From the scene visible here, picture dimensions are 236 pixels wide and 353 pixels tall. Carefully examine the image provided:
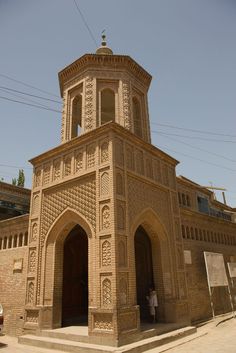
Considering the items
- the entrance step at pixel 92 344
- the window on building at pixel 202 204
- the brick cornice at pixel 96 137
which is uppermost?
the window on building at pixel 202 204

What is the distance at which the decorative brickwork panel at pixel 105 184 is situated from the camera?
28.1ft

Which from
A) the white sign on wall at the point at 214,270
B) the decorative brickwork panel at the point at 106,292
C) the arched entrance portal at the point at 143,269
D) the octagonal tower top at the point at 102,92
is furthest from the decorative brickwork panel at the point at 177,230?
the decorative brickwork panel at the point at 106,292

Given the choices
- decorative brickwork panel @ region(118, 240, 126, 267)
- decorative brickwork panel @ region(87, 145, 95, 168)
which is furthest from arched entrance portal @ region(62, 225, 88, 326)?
decorative brickwork panel @ region(118, 240, 126, 267)

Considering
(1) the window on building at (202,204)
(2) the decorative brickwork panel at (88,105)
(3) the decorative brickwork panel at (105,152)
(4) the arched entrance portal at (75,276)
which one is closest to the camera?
(3) the decorative brickwork panel at (105,152)

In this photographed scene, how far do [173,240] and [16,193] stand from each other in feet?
34.8

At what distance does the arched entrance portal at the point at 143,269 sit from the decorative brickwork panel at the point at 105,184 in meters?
3.77

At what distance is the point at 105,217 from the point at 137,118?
206 inches

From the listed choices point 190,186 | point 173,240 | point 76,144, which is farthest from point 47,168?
point 190,186

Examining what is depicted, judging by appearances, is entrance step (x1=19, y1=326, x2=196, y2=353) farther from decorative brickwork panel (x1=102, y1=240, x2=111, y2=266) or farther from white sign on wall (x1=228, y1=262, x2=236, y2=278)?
white sign on wall (x1=228, y1=262, x2=236, y2=278)

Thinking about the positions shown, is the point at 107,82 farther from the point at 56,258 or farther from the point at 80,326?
the point at 80,326

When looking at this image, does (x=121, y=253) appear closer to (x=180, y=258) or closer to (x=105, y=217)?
(x=105, y=217)

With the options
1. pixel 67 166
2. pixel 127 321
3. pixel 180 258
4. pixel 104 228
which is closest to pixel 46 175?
pixel 67 166

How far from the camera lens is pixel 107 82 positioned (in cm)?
1133

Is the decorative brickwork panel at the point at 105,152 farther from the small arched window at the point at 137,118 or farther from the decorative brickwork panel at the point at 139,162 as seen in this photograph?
the small arched window at the point at 137,118
